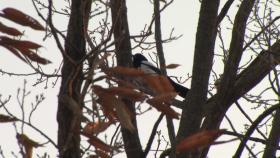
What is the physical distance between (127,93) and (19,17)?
306 mm

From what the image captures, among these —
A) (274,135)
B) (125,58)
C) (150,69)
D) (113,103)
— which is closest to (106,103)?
(113,103)

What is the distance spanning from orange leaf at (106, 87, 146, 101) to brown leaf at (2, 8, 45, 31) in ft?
0.76

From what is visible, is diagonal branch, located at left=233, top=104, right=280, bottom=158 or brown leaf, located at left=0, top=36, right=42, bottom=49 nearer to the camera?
brown leaf, located at left=0, top=36, right=42, bottom=49

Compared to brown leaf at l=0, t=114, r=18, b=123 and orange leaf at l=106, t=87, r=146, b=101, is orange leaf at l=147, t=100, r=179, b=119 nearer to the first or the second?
orange leaf at l=106, t=87, r=146, b=101

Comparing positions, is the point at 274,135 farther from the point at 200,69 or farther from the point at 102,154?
the point at 102,154

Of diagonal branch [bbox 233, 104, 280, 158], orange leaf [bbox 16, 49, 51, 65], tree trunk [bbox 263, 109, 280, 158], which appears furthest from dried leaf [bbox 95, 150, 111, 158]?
tree trunk [bbox 263, 109, 280, 158]

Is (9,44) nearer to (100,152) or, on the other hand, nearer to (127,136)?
(100,152)

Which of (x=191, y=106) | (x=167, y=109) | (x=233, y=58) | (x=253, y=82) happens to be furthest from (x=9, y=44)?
(x=253, y=82)

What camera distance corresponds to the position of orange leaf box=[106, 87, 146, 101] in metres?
1.16

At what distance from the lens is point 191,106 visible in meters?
2.50

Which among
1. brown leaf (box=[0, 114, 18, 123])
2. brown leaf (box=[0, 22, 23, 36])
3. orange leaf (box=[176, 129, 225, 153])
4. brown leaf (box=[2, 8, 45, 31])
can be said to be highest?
brown leaf (box=[2, 8, 45, 31])

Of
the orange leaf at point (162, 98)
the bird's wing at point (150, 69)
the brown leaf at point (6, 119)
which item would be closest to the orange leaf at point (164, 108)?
the orange leaf at point (162, 98)

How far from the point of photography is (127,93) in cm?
116

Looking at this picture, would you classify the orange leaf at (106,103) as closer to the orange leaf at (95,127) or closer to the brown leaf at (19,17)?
the orange leaf at (95,127)
